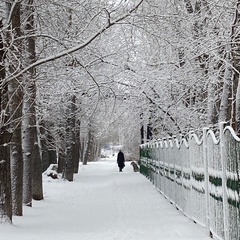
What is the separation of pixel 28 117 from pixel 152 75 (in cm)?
587

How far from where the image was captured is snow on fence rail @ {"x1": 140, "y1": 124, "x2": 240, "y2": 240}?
20.2ft

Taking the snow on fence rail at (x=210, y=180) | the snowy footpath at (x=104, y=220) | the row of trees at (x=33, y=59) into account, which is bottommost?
the snowy footpath at (x=104, y=220)

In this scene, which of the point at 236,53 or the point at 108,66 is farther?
the point at 108,66

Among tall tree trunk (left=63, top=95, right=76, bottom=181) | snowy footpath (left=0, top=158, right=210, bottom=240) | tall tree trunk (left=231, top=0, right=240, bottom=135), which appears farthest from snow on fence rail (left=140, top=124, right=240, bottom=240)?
tall tree trunk (left=63, top=95, right=76, bottom=181)

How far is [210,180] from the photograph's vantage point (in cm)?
763

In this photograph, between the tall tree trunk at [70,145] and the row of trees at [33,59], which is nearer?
the row of trees at [33,59]

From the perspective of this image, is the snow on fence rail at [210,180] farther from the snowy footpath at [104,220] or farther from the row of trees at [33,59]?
the row of trees at [33,59]

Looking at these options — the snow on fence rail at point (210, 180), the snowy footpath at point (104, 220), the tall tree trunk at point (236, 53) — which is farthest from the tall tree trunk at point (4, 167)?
the tall tree trunk at point (236, 53)

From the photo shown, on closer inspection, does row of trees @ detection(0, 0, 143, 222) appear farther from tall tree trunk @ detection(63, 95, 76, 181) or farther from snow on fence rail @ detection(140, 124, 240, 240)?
tall tree trunk @ detection(63, 95, 76, 181)

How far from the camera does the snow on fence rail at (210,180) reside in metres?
6.15

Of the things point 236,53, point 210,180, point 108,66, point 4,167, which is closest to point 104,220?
point 4,167

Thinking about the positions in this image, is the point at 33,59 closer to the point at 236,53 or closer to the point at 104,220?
the point at 104,220

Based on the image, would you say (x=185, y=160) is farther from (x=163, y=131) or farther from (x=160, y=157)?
(x=163, y=131)

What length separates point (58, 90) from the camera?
49.4 ft
